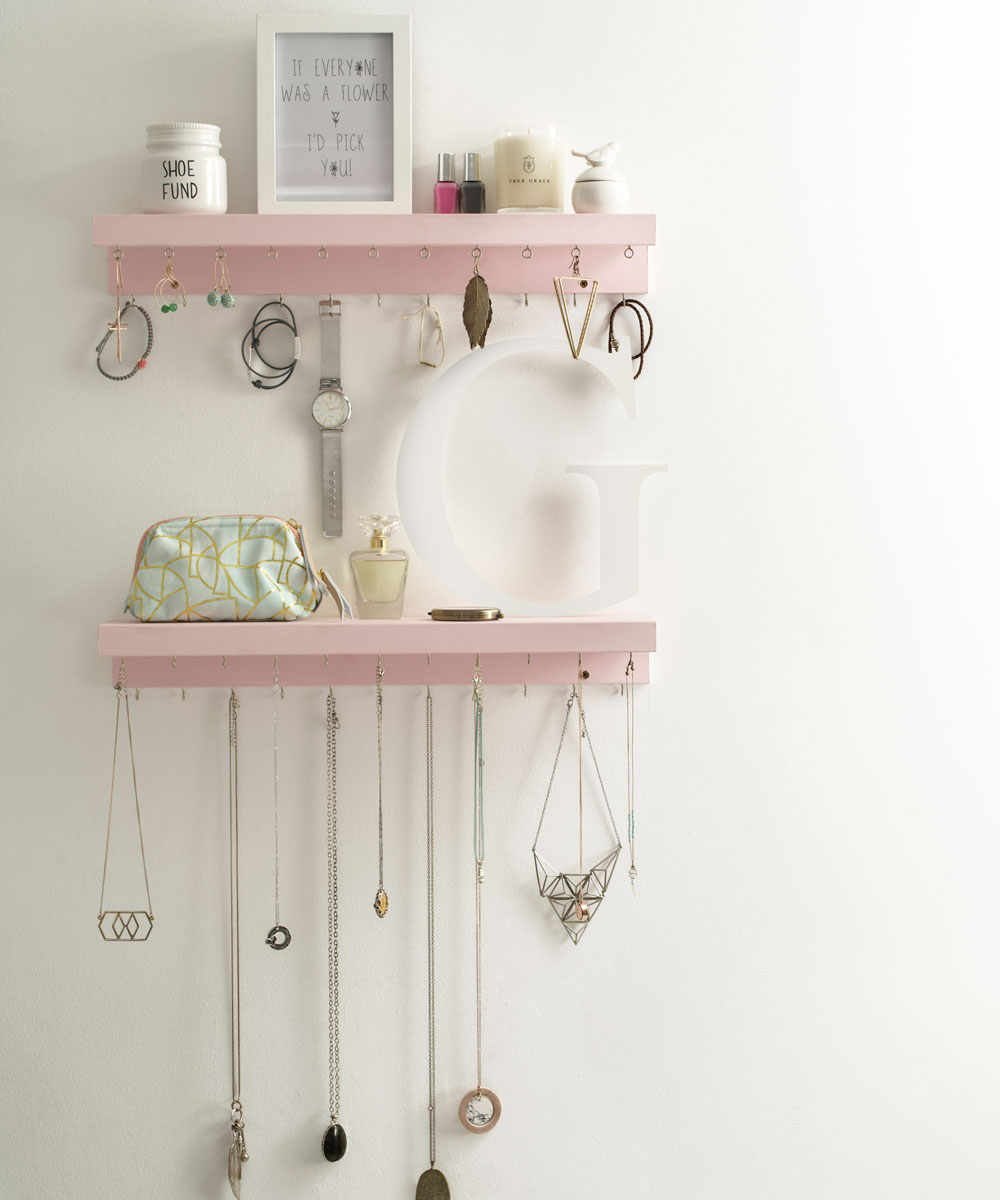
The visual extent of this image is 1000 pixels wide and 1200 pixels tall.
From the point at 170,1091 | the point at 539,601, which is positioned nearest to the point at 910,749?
the point at 539,601

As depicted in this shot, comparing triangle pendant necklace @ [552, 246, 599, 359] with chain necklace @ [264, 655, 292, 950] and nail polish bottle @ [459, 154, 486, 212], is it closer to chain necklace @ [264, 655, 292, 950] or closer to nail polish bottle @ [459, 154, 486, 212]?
nail polish bottle @ [459, 154, 486, 212]

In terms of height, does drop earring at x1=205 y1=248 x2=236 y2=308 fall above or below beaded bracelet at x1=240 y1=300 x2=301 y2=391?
above

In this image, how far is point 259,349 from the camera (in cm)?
136

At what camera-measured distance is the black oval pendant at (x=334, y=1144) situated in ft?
4.42

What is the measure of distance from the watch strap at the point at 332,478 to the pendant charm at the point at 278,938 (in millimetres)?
483

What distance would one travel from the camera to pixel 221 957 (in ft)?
4.52

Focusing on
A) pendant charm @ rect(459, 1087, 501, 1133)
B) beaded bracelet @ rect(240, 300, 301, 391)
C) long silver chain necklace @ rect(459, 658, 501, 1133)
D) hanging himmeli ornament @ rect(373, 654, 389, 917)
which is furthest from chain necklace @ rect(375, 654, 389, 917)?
beaded bracelet @ rect(240, 300, 301, 391)

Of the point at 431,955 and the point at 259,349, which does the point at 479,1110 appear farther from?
the point at 259,349

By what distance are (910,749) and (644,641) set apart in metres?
0.41

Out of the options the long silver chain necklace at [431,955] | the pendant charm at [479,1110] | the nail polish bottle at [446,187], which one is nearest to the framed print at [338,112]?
A: the nail polish bottle at [446,187]

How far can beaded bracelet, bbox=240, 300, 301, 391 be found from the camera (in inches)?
53.0

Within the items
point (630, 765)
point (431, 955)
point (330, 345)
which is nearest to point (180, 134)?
point (330, 345)

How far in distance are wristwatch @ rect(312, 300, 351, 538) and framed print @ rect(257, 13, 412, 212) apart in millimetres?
133

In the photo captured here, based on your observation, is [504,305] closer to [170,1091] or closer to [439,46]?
[439,46]
